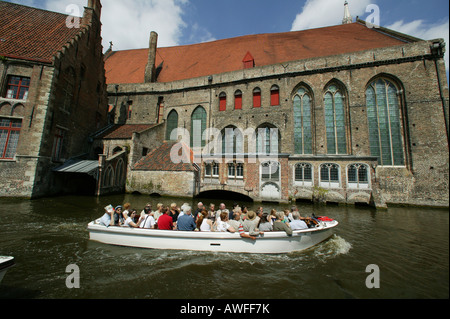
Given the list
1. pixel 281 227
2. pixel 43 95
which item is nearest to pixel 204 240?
pixel 281 227

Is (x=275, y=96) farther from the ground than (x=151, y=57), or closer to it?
closer to it

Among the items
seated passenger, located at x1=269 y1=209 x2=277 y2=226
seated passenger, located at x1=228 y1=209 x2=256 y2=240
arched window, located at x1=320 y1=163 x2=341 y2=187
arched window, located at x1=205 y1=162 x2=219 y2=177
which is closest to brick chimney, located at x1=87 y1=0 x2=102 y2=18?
arched window, located at x1=205 y1=162 x2=219 y2=177

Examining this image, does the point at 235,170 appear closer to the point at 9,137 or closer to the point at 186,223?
the point at 186,223

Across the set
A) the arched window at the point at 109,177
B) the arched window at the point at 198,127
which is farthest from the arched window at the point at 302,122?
the arched window at the point at 109,177

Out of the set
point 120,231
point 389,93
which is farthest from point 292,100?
point 120,231

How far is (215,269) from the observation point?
178 inches

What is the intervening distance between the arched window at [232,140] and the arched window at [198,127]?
254 cm

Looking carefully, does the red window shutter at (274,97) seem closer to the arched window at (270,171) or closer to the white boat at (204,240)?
the arched window at (270,171)

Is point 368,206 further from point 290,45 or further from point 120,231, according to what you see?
point 290,45

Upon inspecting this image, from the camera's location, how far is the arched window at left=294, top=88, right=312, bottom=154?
1708 centimetres

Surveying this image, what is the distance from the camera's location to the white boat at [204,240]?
538cm

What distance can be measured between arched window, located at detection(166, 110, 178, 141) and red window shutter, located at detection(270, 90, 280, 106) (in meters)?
11.1

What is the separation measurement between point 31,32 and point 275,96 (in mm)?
19906
